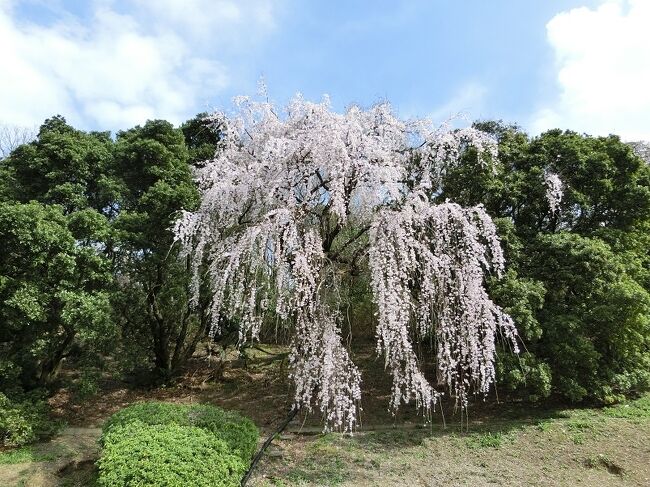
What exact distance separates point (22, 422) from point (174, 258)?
345cm

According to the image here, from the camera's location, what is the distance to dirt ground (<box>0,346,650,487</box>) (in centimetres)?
581

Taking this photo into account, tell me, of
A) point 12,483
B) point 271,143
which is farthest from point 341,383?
point 12,483

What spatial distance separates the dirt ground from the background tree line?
0.61 m

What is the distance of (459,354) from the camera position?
589cm

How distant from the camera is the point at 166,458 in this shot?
464cm

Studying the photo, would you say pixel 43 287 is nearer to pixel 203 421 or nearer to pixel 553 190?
pixel 203 421

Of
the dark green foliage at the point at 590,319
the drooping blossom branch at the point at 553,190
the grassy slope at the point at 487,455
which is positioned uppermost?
the drooping blossom branch at the point at 553,190

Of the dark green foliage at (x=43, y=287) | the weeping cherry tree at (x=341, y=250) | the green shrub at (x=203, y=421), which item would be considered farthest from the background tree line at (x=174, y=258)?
the green shrub at (x=203, y=421)

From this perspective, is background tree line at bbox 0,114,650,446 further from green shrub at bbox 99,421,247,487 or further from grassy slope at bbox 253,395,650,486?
green shrub at bbox 99,421,247,487

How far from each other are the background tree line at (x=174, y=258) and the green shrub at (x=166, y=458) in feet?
8.18

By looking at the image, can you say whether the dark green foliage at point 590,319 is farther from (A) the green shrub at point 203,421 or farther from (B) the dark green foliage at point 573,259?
(A) the green shrub at point 203,421

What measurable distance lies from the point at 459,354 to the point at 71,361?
7.46 metres

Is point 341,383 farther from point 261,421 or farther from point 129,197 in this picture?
point 129,197

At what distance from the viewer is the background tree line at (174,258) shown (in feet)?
22.7
